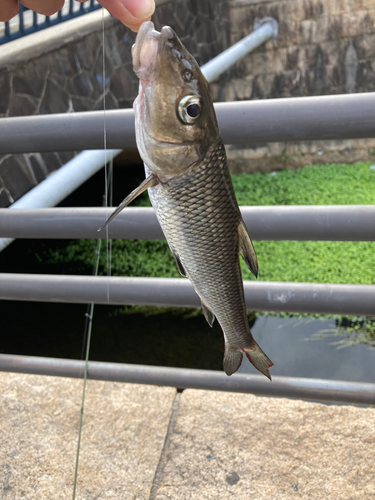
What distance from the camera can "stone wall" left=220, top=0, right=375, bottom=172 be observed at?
227 inches

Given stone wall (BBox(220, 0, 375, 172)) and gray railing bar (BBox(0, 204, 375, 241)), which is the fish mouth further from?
stone wall (BBox(220, 0, 375, 172))

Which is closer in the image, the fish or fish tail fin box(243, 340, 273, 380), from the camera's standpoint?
the fish

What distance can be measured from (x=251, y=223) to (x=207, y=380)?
1.65 feet

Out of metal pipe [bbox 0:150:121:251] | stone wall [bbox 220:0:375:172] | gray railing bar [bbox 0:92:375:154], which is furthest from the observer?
stone wall [bbox 220:0:375:172]

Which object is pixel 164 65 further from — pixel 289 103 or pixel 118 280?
pixel 118 280

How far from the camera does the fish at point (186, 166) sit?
474 mm

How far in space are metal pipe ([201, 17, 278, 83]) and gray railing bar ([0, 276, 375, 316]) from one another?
3.31 m

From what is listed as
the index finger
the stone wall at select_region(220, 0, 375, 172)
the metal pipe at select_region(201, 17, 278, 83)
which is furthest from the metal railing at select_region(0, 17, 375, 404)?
the stone wall at select_region(220, 0, 375, 172)

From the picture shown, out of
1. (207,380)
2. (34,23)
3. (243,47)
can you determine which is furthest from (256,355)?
(243,47)

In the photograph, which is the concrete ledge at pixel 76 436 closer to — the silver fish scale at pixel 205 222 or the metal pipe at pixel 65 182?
the silver fish scale at pixel 205 222

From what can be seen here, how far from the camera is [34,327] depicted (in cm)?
366

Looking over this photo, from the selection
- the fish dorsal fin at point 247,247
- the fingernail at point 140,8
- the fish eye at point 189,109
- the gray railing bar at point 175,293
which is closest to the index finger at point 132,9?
the fingernail at point 140,8

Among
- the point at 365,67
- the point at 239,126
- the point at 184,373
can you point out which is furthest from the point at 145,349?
the point at 365,67

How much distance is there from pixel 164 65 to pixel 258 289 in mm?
765
